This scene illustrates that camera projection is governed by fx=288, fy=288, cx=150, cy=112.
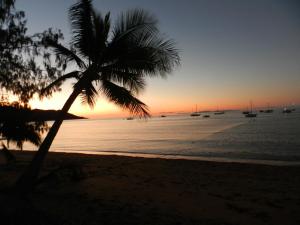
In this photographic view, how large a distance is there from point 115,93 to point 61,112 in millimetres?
1521

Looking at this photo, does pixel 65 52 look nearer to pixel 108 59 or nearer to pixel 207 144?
pixel 108 59

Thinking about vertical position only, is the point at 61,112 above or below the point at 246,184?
above

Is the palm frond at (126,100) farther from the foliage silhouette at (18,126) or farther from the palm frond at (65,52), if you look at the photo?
the foliage silhouette at (18,126)

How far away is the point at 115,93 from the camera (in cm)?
795

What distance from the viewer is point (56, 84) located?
8062 mm

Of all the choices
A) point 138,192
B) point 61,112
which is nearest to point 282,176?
point 138,192

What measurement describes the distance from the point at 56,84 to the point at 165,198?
4482 millimetres

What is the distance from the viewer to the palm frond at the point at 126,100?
7840mm

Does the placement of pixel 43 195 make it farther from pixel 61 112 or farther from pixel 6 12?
pixel 6 12

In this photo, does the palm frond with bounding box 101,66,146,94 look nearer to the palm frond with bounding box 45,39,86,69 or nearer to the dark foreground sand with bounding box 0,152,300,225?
the palm frond with bounding box 45,39,86,69

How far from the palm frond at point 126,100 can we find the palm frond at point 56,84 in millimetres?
930

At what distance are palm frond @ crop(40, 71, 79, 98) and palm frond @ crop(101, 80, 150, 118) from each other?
0.93 meters

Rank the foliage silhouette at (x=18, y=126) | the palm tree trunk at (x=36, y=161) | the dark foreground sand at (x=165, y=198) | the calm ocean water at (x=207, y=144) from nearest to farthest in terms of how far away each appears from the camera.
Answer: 1. the dark foreground sand at (x=165, y=198)
2. the palm tree trunk at (x=36, y=161)
3. the foliage silhouette at (x=18, y=126)
4. the calm ocean water at (x=207, y=144)

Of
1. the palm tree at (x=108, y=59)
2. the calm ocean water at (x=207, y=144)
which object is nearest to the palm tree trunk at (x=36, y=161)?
the palm tree at (x=108, y=59)
